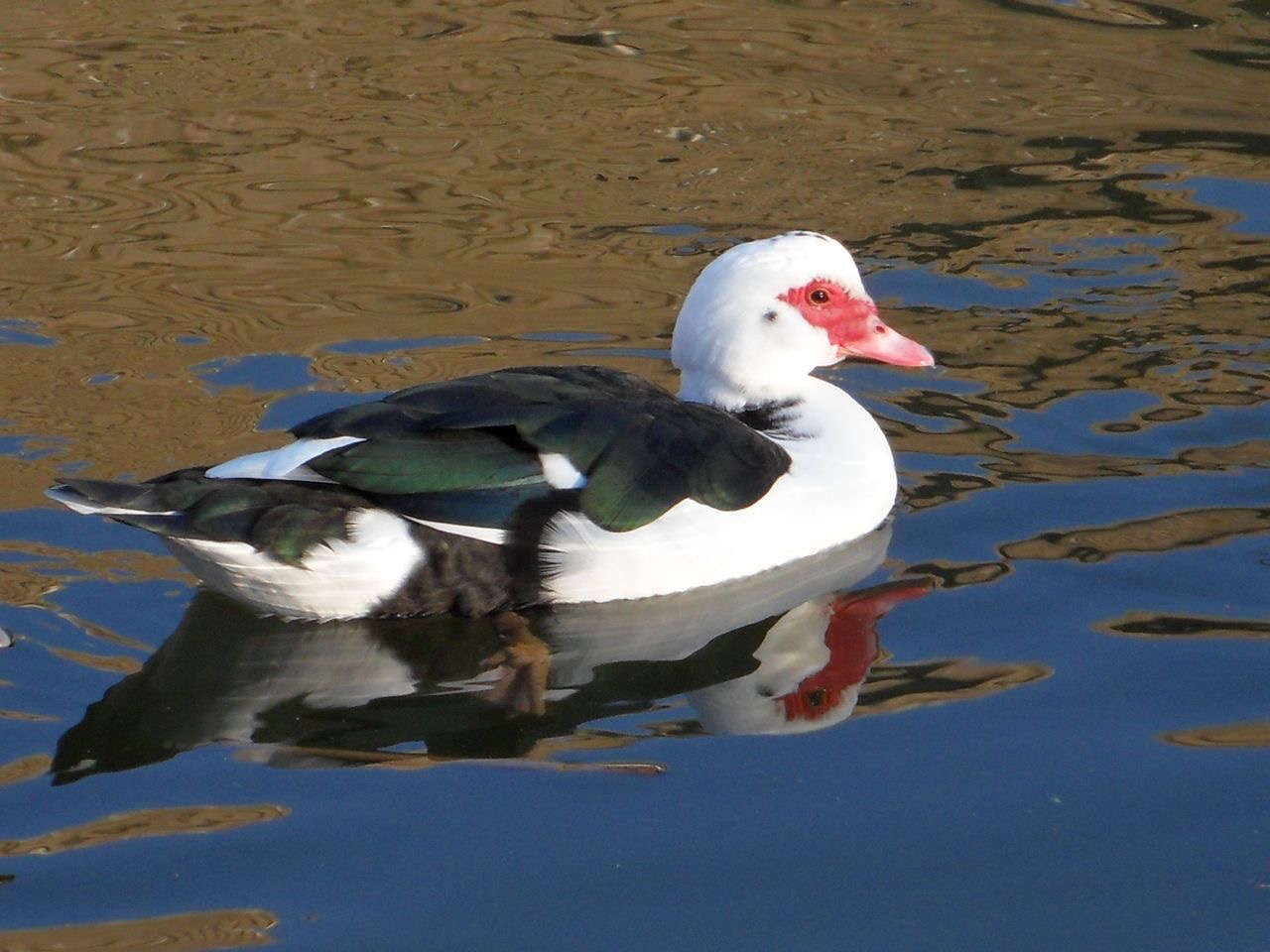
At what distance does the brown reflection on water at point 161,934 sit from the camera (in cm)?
403

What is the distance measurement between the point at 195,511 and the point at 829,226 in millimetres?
4809

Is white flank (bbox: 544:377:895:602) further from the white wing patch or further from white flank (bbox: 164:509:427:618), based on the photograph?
white flank (bbox: 164:509:427:618)

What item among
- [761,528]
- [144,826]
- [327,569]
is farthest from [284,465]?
Answer: [761,528]

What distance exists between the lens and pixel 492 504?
5512 mm

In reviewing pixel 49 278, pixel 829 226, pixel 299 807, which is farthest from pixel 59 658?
pixel 829 226

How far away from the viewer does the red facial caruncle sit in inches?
254

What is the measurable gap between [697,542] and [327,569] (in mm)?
1116

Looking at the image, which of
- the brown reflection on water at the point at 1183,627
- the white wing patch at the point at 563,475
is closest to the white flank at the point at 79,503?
the white wing patch at the point at 563,475

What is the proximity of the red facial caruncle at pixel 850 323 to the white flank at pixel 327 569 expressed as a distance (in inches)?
67.4

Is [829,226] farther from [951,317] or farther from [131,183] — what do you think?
[131,183]

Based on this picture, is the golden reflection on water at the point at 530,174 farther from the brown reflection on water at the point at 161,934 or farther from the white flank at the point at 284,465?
the brown reflection on water at the point at 161,934

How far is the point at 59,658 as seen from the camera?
211 inches

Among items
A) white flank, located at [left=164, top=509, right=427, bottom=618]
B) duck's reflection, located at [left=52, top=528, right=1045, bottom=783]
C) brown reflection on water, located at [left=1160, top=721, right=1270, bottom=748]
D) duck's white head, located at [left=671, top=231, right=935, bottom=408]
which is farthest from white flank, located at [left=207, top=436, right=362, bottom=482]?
brown reflection on water, located at [left=1160, top=721, right=1270, bottom=748]

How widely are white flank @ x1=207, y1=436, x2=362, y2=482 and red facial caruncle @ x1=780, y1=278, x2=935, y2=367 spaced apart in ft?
5.73
